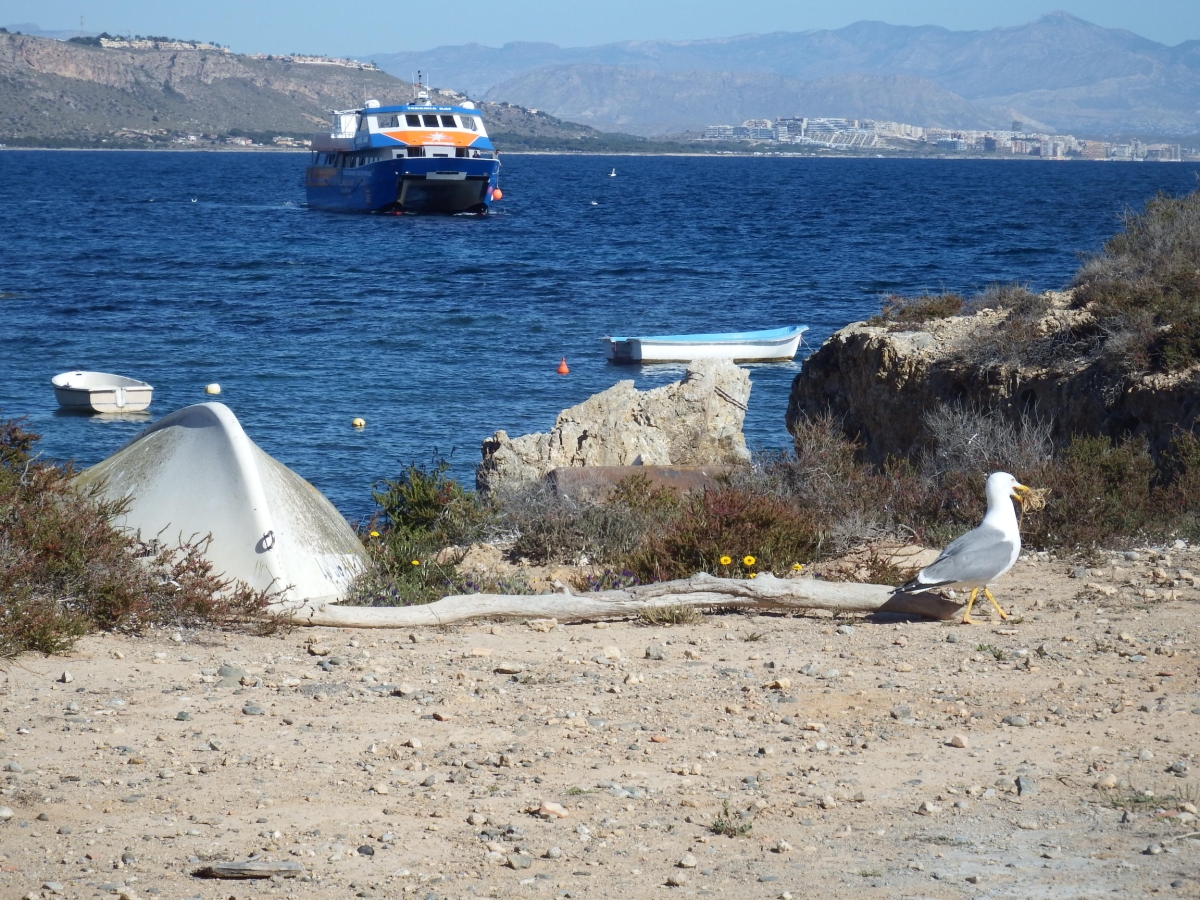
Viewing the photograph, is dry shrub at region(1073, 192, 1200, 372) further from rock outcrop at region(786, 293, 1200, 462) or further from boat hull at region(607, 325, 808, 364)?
boat hull at region(607, 325, 808, 364)

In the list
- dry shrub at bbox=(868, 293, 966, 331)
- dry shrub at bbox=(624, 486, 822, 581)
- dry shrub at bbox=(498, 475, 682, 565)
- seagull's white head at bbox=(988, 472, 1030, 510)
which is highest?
dry shrub at bbox=(868, 293, 966, 331)

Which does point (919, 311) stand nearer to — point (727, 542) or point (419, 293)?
point (727, 542)

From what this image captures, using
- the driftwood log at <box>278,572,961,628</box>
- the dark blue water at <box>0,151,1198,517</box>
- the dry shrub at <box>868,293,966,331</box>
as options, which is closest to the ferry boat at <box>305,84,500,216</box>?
the dark blue water at <box>0,151,1198,517</box>

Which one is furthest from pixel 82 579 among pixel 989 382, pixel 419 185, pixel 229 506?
pixel 419 185

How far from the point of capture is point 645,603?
6.33 metres

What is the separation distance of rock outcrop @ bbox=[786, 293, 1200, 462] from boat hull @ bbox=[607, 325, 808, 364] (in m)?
10.6

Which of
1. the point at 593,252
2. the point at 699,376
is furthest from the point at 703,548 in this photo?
the point at 593,252

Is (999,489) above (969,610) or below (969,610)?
above

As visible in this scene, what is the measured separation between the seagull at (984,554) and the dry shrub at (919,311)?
6490 millimetres

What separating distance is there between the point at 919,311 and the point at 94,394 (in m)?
12.5

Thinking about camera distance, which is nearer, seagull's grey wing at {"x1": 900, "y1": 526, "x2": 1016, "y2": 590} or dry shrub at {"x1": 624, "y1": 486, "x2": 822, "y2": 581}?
seagull's grey wing at {"x1": 900, "y1": 526, "x2": 1016, "y2": 590}

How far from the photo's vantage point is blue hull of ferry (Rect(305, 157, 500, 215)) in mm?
58250

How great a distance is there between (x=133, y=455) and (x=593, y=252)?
3878cm

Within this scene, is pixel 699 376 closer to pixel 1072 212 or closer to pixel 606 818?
pixel 606 818
